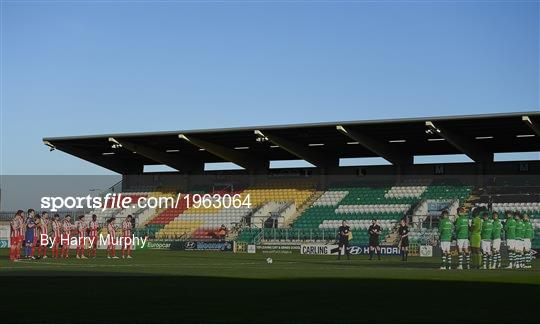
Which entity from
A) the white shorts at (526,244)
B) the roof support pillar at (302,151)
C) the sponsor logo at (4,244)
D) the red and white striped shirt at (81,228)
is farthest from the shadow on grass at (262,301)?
the sponsor logo at (4,244)

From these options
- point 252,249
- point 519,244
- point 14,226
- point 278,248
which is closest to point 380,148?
point 278,248

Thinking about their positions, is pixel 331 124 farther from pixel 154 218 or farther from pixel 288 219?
pixel 154 218

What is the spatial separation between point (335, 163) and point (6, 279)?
42.6 m

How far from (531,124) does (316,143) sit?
15.9 meters

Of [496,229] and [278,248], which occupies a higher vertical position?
[496,229]

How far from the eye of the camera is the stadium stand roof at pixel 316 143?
166 feet

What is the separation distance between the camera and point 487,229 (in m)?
31.2

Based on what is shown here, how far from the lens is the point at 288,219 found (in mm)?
57594

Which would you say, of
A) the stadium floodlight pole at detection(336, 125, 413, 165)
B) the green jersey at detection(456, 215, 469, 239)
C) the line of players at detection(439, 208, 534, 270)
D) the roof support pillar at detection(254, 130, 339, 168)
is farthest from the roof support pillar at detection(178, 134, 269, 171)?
the green jersey at detection(456, 215, 469, 239)

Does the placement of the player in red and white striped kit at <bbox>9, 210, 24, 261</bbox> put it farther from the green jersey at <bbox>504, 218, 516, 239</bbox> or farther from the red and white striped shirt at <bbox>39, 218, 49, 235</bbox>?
the green jersey at <bbox>504, 218, 516, 239</bbox>

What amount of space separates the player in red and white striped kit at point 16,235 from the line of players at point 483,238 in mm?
17983

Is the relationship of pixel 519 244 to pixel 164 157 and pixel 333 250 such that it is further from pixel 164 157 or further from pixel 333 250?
pixel 164 157

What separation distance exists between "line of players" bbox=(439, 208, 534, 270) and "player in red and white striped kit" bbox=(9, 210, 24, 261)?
1798 centimetres

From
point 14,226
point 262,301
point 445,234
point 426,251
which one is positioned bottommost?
point 262,301
